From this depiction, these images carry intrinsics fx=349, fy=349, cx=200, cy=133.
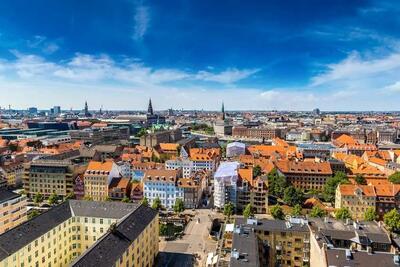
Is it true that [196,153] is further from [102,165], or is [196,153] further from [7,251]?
[7,251]

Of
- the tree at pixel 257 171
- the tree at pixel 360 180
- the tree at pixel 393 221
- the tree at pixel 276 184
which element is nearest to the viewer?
the tree at pixel 393 221

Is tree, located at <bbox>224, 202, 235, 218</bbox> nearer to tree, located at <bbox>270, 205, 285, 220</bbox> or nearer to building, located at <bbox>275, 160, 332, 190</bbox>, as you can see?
tree, located at <bbox>270, 205, 285, 220</bbox>

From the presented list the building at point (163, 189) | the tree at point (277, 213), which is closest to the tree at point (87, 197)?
the building at point (163, 189)

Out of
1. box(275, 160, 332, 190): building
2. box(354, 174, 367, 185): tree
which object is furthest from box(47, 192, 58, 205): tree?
box(354, 174, 367, 185): tree

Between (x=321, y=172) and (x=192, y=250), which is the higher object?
(x=321, y=172)

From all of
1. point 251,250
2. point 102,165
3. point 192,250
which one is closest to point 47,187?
point 102,165

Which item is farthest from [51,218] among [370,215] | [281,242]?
[370,215]

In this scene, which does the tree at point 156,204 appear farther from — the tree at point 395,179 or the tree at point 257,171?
the tree at point 395,179
